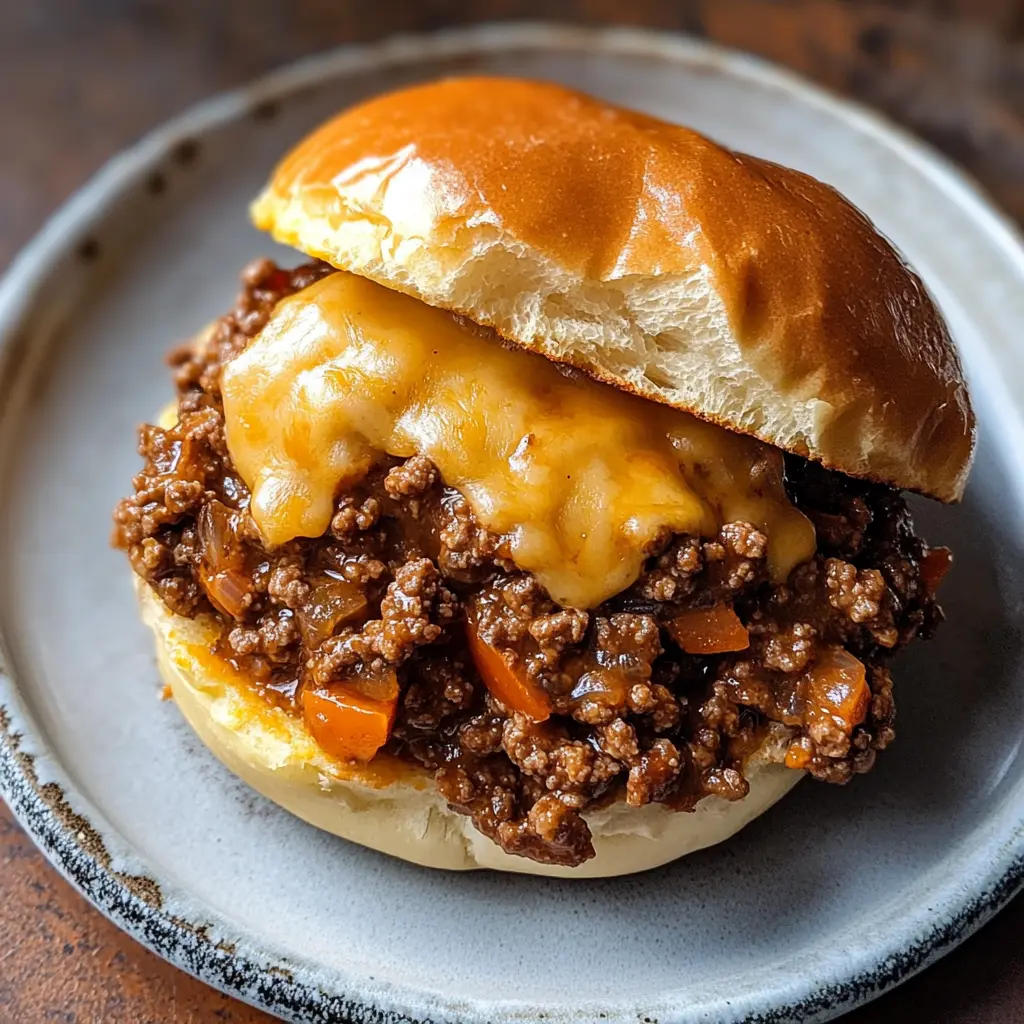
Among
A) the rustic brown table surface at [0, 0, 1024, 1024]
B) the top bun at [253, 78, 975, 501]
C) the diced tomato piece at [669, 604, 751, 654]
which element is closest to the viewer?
the top bun at [253, 78, 975, 501]

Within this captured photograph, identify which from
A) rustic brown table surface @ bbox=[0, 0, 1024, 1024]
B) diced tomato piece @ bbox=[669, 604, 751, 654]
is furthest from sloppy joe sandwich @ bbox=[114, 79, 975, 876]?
rustic brown table surface @ bbox=[0, 0, 1024, 1024]

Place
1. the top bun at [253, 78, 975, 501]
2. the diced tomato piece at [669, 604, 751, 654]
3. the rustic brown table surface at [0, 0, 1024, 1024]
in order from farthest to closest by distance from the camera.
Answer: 1. the rustic brown table surface at [0, 0, 1024, 1024]
2. the diced tomato piece at [669, 604, 751, 654]
3. the top bun at [253, 78, 975, 501]

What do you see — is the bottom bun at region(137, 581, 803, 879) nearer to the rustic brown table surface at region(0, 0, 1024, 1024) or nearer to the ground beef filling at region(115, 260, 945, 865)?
the ground beef filling at region(115, 260, 945, 865)

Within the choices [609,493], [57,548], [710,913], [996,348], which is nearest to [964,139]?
[996,348]

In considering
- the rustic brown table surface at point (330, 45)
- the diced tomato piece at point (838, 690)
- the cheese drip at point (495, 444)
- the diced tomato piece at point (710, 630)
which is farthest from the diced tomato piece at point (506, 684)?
the rustic brown table surface at point (330, 45)

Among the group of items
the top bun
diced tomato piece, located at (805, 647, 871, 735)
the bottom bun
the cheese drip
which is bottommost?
the bottom bun

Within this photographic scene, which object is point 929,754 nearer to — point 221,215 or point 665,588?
point 665,588

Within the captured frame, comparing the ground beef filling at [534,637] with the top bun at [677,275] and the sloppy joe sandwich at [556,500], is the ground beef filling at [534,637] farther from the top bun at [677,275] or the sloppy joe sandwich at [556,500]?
the top bun at [677,275]
